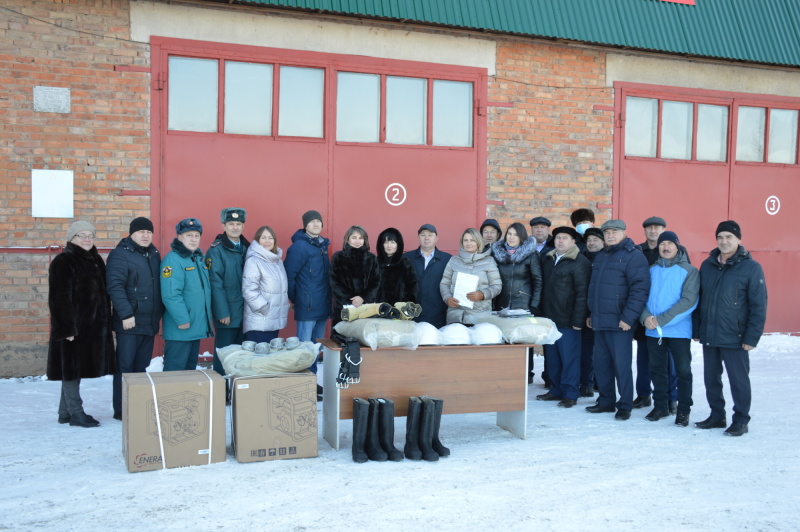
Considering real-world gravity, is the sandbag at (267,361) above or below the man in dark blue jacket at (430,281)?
below

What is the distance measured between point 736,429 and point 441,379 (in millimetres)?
2547

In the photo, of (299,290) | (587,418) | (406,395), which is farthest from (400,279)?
(587,418)

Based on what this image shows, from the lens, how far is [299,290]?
6.95 meters

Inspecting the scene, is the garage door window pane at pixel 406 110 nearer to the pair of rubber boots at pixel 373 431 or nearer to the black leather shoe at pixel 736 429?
the pair of rubber boots at pixel 373 431

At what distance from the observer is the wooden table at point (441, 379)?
525 cm

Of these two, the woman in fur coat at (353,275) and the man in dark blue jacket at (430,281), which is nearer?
the woman in fur coat at (353,275)

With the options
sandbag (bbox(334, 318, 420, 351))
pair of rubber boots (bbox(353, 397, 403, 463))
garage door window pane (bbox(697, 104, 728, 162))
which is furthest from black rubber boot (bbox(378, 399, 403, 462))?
garage door window pane (bbox(697, 104, 728, 162))

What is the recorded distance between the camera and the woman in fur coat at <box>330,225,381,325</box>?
6766 millimetres

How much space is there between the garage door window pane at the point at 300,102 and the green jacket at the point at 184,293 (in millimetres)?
2737

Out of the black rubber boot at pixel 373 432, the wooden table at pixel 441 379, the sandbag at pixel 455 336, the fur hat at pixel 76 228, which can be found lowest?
the black rubber boot at pixel 373 432

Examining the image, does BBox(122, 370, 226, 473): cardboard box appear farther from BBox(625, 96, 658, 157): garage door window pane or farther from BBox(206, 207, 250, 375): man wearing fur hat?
BBox(625, 96, 658, 157): garage door window pane

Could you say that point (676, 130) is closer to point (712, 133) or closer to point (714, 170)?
point (712, 133)

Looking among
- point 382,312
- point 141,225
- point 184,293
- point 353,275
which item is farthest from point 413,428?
point 141,225

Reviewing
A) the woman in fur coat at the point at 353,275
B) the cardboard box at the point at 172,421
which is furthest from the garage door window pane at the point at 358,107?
the cardboard box at the point at 172,421
